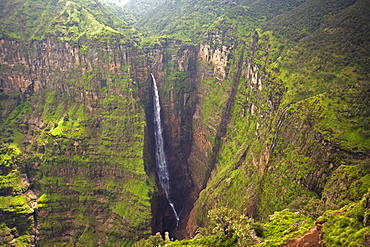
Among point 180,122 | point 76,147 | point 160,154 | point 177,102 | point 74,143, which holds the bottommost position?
point 160,154

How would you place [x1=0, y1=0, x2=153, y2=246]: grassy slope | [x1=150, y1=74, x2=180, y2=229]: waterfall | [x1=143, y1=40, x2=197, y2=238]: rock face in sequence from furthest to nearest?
[x1=143, y1=40, x2=197, y2=238]: rock face → [x1=150, y1=74, x2=180, y2=229]: waterfall → [x1=0, y1=0, x2=153, y2=246]: grassy slope

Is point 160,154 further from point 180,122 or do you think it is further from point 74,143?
point 74,143

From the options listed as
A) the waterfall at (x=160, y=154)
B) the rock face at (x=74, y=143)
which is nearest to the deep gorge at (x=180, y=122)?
the rock face at (x=74, y=143)

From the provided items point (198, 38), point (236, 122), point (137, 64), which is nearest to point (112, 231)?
point (236, 122)

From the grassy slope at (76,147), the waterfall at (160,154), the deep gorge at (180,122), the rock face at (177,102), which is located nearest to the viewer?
the deep gorge at (180,122)

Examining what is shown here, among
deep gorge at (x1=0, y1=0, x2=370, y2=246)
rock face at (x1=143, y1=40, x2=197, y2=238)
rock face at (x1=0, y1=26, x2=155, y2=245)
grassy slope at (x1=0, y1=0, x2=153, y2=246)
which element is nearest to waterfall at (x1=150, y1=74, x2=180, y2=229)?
deep gorge at (x1=0, y1=0, x2=370, y2=246)

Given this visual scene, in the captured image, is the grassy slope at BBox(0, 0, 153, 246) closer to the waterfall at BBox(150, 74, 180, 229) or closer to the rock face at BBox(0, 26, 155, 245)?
the rock face at BBox(0, 26, 155, 245)

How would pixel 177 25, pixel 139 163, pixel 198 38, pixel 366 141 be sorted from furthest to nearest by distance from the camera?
pixel 177 25
pixel 198 38
pixel 139 163
pixel 366 141

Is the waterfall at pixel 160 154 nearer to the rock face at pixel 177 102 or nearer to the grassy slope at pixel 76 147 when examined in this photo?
the rock face at pixel 177 102

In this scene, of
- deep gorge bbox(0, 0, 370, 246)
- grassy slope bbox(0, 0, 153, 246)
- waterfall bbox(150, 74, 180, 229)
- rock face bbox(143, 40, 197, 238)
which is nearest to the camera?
deep gorge bbox(0, 0, 370, 246)

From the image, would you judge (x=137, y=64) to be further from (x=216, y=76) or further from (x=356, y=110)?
(x=356, y=110)

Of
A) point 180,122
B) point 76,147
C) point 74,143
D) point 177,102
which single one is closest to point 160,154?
point 180,122
